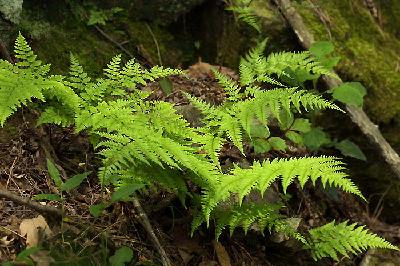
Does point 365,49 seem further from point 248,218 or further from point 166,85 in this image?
point 248,218

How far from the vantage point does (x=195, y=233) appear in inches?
131

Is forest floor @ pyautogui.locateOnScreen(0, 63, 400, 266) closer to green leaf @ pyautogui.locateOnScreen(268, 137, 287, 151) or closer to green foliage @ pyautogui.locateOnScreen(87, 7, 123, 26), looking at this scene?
green leaf @ pyautogui.locateOnScreen(268, 137, 287, 151)

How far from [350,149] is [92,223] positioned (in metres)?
2.39

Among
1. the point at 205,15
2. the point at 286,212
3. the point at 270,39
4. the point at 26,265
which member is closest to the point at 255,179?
the point at 286,212

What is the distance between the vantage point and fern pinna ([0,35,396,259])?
2.84 metres

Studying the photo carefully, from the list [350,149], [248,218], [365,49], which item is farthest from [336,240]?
[365,49]

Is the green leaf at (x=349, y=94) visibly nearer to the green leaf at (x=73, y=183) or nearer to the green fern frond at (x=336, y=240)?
the green fern frond at (x=336, y=240)

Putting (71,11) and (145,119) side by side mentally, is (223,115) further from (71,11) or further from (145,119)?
(71,11)

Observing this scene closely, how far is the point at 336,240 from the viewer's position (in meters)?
3.40

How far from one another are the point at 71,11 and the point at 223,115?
1.84m

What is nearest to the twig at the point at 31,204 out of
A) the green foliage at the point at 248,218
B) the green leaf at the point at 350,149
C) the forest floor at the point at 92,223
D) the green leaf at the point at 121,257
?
the forest floor at the point at 92,223

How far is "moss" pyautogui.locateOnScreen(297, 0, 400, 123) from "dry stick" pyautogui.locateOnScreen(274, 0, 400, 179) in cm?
13

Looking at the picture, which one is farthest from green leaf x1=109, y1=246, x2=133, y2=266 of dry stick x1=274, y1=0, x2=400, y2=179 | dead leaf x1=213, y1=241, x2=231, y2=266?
dry stick x1=274, y1=0, x2=400, y2=179

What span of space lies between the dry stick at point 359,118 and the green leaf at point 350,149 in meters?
0.17
